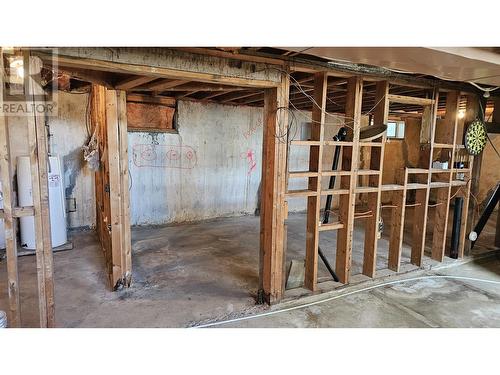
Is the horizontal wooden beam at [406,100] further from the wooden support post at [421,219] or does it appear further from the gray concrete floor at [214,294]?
the gray concrete floor at [214,294]

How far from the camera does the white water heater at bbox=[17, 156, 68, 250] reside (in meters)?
4.11

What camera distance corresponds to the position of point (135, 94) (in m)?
5.02

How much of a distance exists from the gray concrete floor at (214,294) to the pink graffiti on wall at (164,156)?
4.91 feet

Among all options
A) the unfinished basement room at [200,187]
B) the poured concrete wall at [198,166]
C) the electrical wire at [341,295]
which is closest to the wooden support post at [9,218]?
the unfinished basement room at [200,187]

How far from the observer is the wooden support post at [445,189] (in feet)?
12.6

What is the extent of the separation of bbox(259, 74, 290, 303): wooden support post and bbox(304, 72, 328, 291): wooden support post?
0.33m

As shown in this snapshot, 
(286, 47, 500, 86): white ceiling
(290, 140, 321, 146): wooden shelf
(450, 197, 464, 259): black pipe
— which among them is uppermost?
(286, 47, 500, 86): white ceiling

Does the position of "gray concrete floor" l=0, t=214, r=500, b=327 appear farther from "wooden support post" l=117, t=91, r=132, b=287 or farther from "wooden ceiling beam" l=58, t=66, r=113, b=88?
"wooden ceiling beam" l=58, t=66, r=113, b=88

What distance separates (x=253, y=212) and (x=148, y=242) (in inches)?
98.9

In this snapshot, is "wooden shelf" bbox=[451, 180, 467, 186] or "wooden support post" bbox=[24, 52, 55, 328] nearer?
"wooden support post" bbox=[24, 52, 55, 328]

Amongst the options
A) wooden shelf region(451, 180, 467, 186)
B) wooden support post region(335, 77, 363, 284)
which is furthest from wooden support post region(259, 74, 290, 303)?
wooden shelf region(451, 180, 467, 186)

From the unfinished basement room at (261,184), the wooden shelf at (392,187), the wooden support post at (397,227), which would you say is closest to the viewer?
the unfinished basement room at (261,184)

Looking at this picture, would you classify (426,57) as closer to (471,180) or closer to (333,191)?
(333,191)
